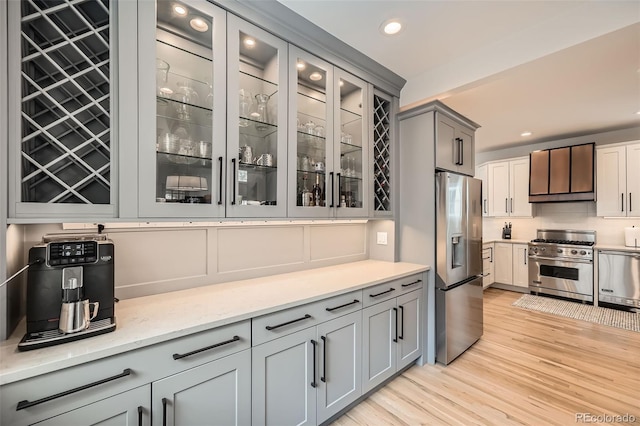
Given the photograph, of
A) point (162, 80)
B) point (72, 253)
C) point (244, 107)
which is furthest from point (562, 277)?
point (72, 253)

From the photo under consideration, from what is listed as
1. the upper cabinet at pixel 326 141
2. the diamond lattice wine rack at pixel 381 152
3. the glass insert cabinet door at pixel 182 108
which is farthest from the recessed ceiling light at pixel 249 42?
the diamond lattice wine rack at pixel 381 152

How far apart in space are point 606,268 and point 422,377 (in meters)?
3.92

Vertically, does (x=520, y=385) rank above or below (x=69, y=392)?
below

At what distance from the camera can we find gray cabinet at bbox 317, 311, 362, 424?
1710 mm

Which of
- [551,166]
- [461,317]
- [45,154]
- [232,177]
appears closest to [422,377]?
[461,317]

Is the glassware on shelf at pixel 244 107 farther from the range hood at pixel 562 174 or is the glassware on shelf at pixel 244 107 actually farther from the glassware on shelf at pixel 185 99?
the range hood at pixel 562 174

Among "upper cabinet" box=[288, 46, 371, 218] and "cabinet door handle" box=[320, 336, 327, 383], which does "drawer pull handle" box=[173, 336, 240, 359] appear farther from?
"upper cabinet" box=[288, 46, 371, 218]

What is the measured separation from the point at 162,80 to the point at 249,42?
0.62 metres

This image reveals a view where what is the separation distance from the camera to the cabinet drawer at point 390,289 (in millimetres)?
2012

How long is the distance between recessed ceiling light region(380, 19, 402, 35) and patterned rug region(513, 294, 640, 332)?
14.4 feet

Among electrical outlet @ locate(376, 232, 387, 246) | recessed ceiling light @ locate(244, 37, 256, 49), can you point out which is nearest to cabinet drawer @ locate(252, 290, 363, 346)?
electrical outlet @ locate(376, 232, 387, 246)

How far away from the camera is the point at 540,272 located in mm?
4754

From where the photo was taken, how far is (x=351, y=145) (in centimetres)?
241

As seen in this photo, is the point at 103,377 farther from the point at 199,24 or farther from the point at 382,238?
the point at 382,238
